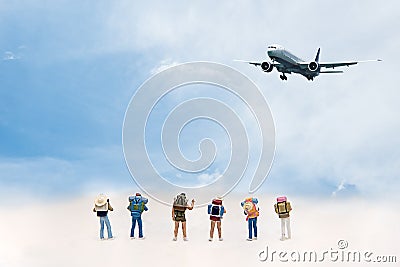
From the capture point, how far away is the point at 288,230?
86.9 ft

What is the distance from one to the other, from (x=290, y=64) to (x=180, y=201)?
1555 inches

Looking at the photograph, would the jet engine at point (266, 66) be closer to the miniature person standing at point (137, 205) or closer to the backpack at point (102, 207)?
the miniature person standing at point (137, 205)

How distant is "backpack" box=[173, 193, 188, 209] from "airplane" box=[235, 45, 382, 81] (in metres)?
37.3

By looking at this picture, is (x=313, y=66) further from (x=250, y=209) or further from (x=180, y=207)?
(x=180, y=207)

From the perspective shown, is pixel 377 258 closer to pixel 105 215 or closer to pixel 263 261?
pixel 263 261

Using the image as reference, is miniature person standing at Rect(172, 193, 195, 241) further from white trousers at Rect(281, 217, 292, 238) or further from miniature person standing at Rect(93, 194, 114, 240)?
white trousers at Rect(281, 217, 292, 238)

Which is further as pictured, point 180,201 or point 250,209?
point 250,209

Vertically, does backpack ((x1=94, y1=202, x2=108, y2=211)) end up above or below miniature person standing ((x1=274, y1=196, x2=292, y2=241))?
above

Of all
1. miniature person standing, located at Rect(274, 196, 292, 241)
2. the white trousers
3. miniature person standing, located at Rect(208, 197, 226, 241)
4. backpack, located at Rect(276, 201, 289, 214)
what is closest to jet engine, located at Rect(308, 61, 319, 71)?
the white trousers

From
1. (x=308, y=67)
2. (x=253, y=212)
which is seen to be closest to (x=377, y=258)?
(x=253, y=212)

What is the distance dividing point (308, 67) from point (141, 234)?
39.2 m

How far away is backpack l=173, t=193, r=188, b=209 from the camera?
83.5ft

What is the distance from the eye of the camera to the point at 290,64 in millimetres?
61188

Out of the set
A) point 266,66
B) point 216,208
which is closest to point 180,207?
point 216,208
